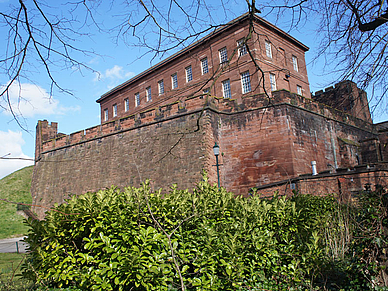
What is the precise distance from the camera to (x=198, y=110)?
15.5 meters

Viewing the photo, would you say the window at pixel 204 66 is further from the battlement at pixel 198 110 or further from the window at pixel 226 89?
the battlement at pixel 198 110

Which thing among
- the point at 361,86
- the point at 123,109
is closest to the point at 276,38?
Result: the point at 123,109

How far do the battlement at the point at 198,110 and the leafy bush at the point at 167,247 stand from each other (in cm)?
837

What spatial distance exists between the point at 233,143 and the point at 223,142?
58 centimetres

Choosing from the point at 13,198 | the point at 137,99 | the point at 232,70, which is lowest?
the point at 13,198

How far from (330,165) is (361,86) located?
14.7 meters

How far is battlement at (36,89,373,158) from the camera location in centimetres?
1542

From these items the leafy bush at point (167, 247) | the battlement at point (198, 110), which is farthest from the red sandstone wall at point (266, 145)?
the leafy bush at point (167, 247)

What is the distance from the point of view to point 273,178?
47.0 feet

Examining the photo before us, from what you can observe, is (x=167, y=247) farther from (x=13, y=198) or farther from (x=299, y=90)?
(x=13, y=198)

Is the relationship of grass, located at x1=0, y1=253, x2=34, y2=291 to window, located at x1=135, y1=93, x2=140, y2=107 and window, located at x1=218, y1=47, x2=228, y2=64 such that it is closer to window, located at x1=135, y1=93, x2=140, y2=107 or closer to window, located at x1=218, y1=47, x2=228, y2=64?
window, located at x1=218, y1=47, x2=228, y2=64

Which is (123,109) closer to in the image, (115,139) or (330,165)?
(115,139)

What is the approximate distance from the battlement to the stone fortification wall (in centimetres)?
5

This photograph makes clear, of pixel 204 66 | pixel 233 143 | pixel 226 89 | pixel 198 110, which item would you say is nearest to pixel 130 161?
pixel 198 110
